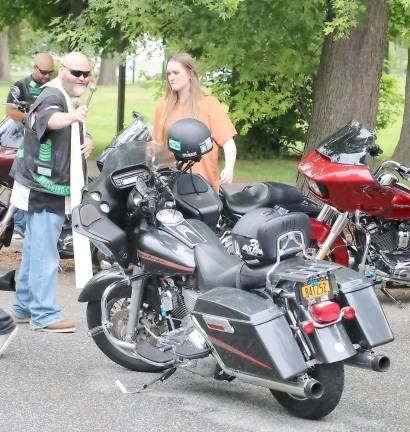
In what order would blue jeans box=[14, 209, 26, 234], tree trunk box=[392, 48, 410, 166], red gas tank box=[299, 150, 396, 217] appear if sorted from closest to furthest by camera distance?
red gas tank box=[299, 150, 396, 217]
blue jeans box=[14, 209, 26, 234]
tree trunk box=[392, 48, 410, 166]

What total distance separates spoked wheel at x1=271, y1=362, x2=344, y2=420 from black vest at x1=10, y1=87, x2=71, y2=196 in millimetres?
2396

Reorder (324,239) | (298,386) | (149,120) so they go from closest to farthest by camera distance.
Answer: (298,386) → (149,120) → (324,239)

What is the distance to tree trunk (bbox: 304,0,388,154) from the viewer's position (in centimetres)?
1170

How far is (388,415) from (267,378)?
814 millimetres

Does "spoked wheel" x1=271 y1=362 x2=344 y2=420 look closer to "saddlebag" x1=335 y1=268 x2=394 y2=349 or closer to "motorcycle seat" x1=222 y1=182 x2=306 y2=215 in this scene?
"saddlebag" x1=335 y1=268 x2=394 y2=349

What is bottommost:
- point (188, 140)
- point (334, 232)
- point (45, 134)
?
point (334, 232)

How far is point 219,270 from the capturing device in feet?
20.0

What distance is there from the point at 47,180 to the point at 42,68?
4.02 meters

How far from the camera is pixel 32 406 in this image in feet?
20.4

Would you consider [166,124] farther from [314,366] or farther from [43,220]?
[314,366]

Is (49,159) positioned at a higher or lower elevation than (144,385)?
higher

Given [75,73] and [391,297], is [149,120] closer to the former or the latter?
[75,73]

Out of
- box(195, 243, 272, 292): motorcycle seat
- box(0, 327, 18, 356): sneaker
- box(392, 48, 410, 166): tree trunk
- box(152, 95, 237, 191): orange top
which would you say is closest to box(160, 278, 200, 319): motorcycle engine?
box(195, 243, 272, 292): motorcycle seat

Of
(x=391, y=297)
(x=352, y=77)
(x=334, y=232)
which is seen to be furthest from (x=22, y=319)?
(x=352, y=77)
